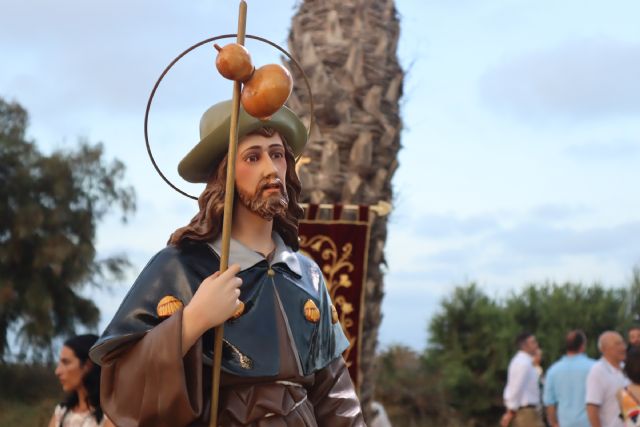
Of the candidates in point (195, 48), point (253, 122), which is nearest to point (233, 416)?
A: point (253, 122)

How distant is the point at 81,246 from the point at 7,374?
7.90 ft

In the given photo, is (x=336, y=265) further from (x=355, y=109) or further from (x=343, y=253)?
(x=355, y=109)

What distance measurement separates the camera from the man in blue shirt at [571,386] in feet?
26.1

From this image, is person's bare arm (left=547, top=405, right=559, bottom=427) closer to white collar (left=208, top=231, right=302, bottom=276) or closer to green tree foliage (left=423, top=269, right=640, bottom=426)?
white collar (left=208, top=231, right=302, bottom=276)

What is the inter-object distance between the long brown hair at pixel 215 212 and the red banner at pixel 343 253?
344cm

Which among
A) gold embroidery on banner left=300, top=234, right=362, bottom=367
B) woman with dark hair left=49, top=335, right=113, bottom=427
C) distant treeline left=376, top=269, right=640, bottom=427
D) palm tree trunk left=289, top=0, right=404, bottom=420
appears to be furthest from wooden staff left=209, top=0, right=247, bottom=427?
distant treeline left=376, top=269, right=640, bottom=427

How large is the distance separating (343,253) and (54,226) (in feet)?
36.7

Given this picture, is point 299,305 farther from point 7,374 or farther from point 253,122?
point 7,374

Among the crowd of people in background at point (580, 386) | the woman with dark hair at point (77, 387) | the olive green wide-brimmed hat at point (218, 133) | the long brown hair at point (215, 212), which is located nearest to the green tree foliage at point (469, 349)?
the crowd of people in background at point (580, 386)

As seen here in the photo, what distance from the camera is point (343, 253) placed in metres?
6.99

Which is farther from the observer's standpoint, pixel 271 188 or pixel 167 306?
pixel 271 188

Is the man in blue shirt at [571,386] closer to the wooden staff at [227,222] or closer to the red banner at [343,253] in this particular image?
the red banner at [343,253]

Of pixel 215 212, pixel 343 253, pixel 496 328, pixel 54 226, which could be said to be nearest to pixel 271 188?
pixel 215 212

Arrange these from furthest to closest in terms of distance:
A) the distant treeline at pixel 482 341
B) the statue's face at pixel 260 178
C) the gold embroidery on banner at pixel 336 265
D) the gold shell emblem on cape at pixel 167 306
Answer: the distant treeline at pixel 482 341 → the gold embroidery on banner at pixel 336 265 → the statue's face at pixel 260 178 → the gold shell emblem on cape at pixel 167 306
